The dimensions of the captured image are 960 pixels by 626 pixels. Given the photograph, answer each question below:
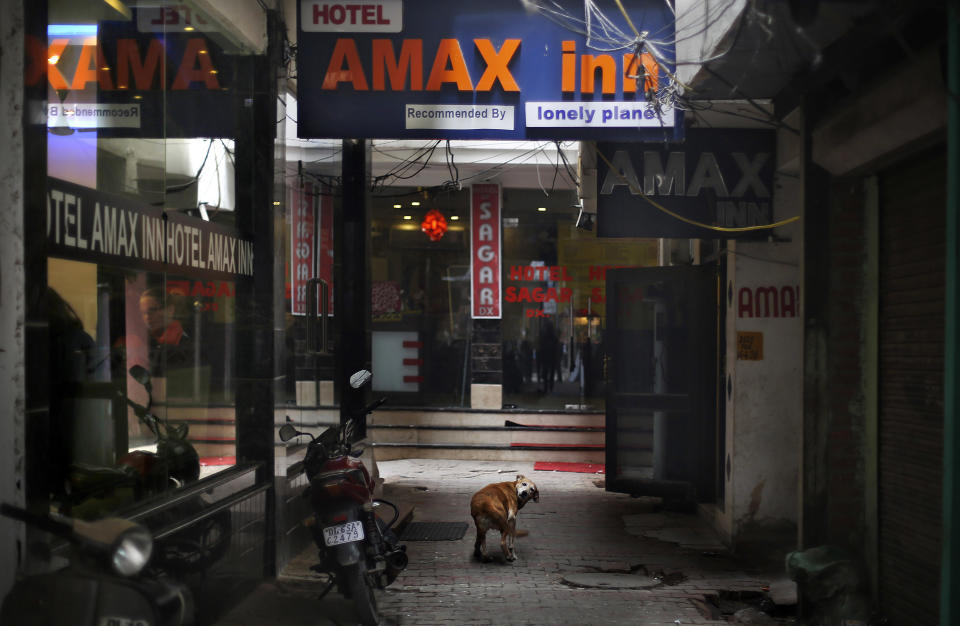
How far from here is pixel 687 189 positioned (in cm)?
759

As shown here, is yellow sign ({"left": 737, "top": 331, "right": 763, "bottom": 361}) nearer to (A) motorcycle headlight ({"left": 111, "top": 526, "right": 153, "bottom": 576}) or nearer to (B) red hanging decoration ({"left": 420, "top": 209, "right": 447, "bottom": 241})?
(A) motorcycle headlight ({"left": 111, "top": 526, "right": 153, "bottom": 576})

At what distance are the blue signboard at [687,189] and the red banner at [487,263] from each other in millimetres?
6266

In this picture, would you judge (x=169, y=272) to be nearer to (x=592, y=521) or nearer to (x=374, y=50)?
(x=374, y=50)

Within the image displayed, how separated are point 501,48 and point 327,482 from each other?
373 centimetres

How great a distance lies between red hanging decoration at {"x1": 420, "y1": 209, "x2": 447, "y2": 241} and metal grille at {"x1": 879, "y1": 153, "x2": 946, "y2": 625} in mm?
9040

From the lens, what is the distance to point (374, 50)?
6.86 meters

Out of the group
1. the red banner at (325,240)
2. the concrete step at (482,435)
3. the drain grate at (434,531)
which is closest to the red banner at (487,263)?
the concrete step at (482,435)

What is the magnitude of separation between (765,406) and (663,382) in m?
2.28

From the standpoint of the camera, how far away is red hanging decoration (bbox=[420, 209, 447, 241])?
13938 mm

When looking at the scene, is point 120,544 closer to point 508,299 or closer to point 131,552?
point 131,552

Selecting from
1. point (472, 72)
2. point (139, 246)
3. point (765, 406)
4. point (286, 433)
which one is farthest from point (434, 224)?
point (139, 246)

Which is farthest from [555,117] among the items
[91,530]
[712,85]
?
[91,530]

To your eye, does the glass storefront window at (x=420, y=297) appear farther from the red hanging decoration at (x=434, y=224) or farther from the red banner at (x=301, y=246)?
the red banner at (x=301, y=246)

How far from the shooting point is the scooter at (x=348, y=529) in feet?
18.8
